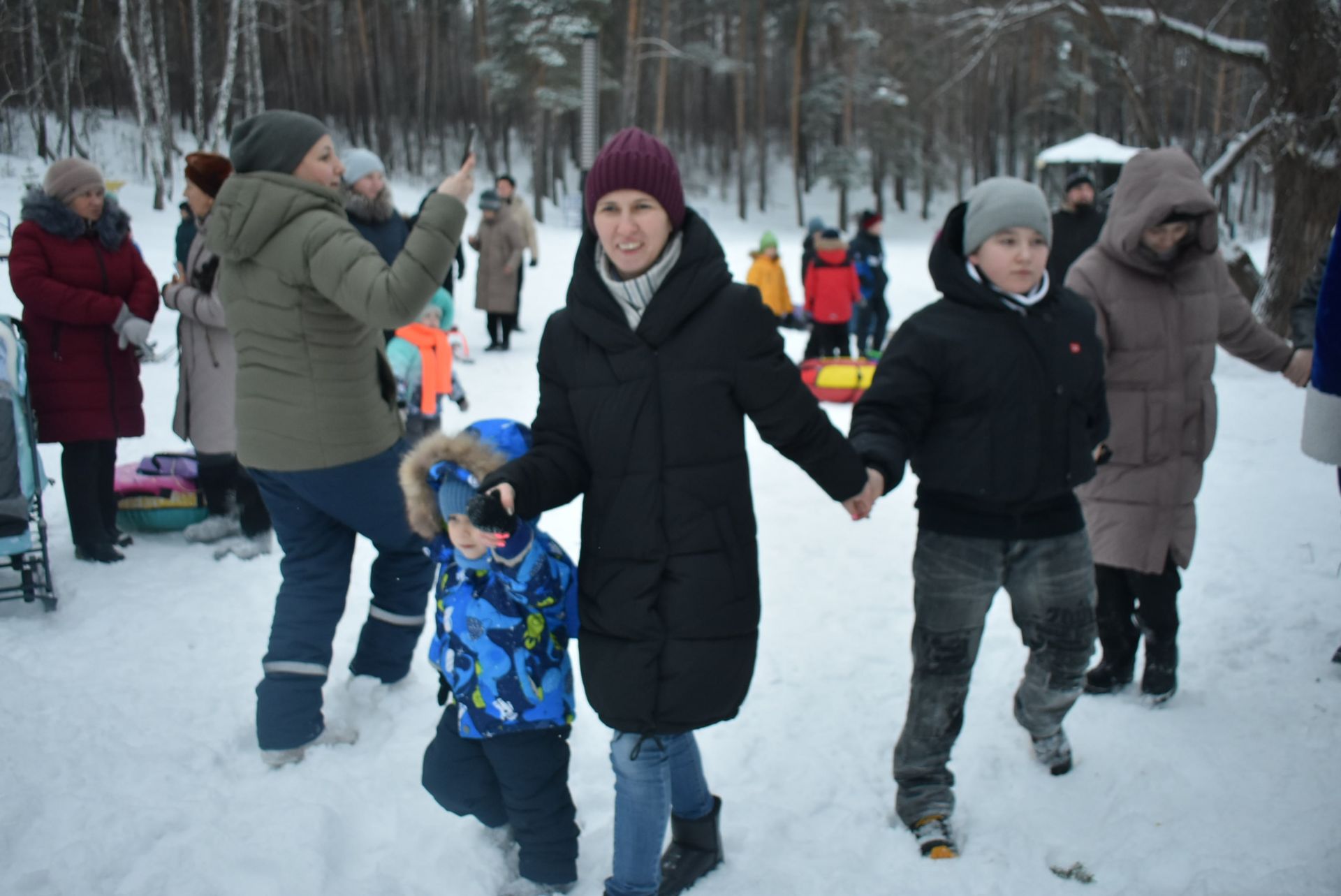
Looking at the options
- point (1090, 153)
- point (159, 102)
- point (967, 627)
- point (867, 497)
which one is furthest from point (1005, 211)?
point (1090, 153)

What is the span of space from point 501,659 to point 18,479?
2.61 m

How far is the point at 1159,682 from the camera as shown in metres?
3.23

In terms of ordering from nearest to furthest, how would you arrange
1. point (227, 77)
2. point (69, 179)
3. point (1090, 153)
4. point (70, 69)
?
point (69, 179)
point (70, 69)
point (227, 77)
point (1090, 153)

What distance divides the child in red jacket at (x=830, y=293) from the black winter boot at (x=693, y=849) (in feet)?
25.7

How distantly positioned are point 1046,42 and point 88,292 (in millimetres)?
37220

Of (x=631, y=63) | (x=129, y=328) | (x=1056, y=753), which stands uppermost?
(x=631, y=63)

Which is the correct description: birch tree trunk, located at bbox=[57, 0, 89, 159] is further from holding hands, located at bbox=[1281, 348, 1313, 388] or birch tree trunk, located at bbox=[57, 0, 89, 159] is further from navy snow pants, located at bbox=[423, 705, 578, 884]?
holding hands, located at bbox=[1281, 348, 1313, 388]

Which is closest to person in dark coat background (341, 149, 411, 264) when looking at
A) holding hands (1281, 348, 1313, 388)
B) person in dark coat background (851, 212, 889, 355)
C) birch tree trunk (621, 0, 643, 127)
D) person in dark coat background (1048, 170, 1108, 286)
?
holding hands (1281, 348, 1313, 388)

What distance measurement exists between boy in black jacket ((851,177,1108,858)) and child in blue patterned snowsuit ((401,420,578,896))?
2.88ft

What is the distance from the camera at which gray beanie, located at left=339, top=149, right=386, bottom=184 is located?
4.96 meters

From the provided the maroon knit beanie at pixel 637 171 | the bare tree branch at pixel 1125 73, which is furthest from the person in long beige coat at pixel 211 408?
the bare tree branch at pixel 1125 73

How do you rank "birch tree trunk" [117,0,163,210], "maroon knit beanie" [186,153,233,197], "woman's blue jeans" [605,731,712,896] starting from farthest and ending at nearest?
"birch tree trunk" [117,0,163,210]
"maroon knit beanie" [186,153,233,197]
"woman's blue jeans" [605,731,712,896]

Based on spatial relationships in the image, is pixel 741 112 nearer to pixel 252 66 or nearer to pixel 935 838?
pixel 252 66

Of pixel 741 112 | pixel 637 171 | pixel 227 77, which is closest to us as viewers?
pixel 637 171
